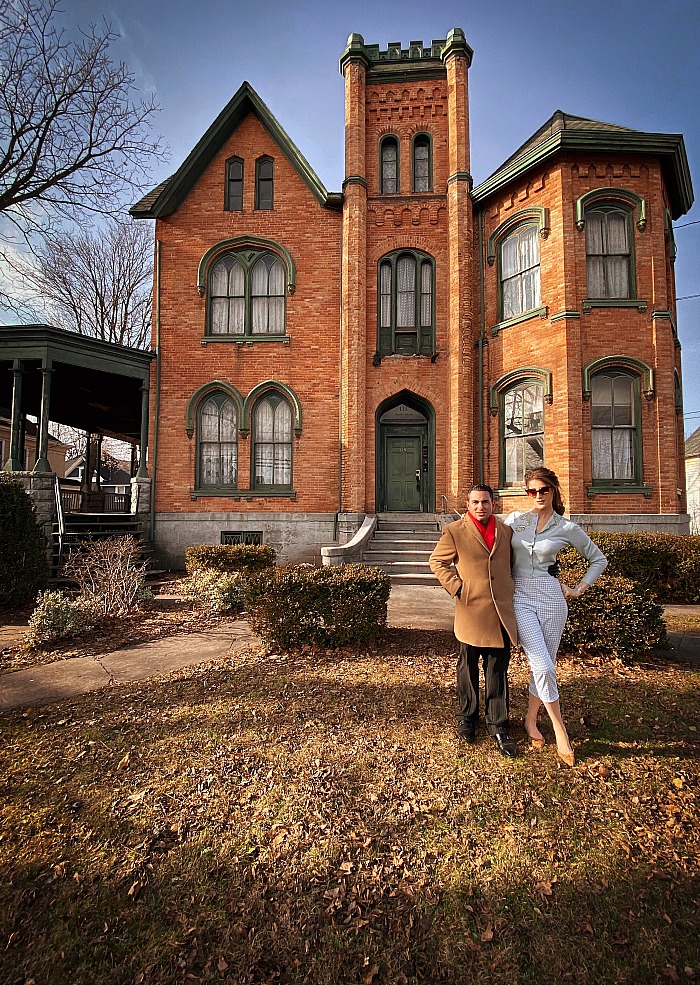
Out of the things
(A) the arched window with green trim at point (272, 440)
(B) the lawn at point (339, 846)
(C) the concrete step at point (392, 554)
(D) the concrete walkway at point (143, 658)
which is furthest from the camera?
(A) the arched window with green trim at point (272, 440)

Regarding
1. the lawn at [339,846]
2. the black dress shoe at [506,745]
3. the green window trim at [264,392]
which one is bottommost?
the lawn at [339,846]

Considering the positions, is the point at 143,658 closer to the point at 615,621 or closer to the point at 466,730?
the point at 466,730

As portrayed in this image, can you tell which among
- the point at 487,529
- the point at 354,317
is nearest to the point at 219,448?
the point at 354,317

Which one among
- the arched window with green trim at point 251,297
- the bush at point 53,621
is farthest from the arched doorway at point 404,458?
the bush at point 53,621

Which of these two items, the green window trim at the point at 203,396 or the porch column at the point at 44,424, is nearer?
the porch column at the point at 44,424

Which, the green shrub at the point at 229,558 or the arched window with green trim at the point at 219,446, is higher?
the arched window with green trim at the point at 219,446

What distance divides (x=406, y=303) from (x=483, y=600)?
11744 millimetres

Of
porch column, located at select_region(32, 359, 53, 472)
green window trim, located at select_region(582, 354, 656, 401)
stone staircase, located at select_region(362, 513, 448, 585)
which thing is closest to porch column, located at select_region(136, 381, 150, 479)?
porch column, located at select_region(32, 359, 53, 472)

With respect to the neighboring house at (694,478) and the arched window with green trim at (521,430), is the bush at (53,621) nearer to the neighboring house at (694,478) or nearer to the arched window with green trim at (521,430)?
the arched window with green trim at (521,430)

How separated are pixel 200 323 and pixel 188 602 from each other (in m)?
8.53

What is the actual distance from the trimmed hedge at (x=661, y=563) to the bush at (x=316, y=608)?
5.27 m

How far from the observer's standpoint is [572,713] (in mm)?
4215

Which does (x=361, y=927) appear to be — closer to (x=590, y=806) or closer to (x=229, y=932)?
(x=229, y=932)

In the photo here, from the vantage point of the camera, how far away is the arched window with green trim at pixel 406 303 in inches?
526
